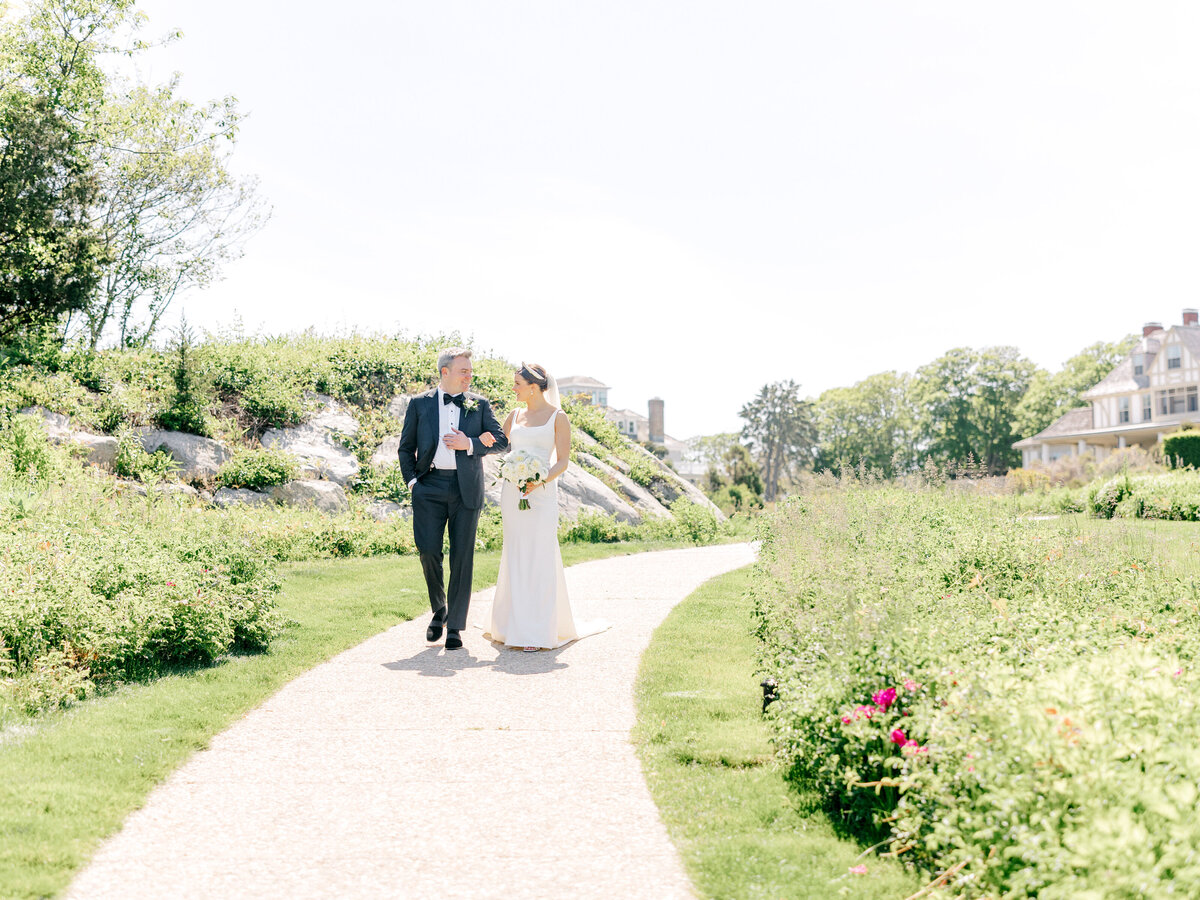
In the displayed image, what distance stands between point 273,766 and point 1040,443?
205 feet

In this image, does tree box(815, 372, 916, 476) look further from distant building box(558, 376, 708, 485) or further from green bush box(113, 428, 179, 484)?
green bush box(113, 428, 179, 484)

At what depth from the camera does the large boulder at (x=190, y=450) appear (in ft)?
47.2

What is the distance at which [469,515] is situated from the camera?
7449 mm

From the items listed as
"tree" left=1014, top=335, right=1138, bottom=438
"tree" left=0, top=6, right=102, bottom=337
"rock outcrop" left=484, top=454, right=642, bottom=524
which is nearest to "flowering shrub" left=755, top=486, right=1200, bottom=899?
"rock outcrop" left=484, top=454, right=642, bottom=524

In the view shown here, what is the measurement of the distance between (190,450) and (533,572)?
938cm

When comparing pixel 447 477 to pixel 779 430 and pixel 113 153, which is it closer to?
pixel 113 153

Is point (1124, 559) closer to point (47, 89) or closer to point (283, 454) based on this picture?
Result: point (283, 454)

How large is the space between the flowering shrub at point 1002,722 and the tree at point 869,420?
69959 mm

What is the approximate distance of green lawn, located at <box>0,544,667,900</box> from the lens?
11.5 feet

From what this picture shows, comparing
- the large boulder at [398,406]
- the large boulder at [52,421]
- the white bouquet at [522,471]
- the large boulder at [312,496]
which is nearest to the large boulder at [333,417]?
the large boulder at [398,406]

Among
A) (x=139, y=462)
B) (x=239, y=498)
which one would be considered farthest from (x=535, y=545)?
(x=139, y=462)

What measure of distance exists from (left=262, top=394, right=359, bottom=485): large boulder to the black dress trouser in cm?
813

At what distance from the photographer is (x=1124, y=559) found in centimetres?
807

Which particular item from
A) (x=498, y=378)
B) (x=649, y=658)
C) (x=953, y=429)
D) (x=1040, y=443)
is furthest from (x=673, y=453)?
(x=649, y=658)
